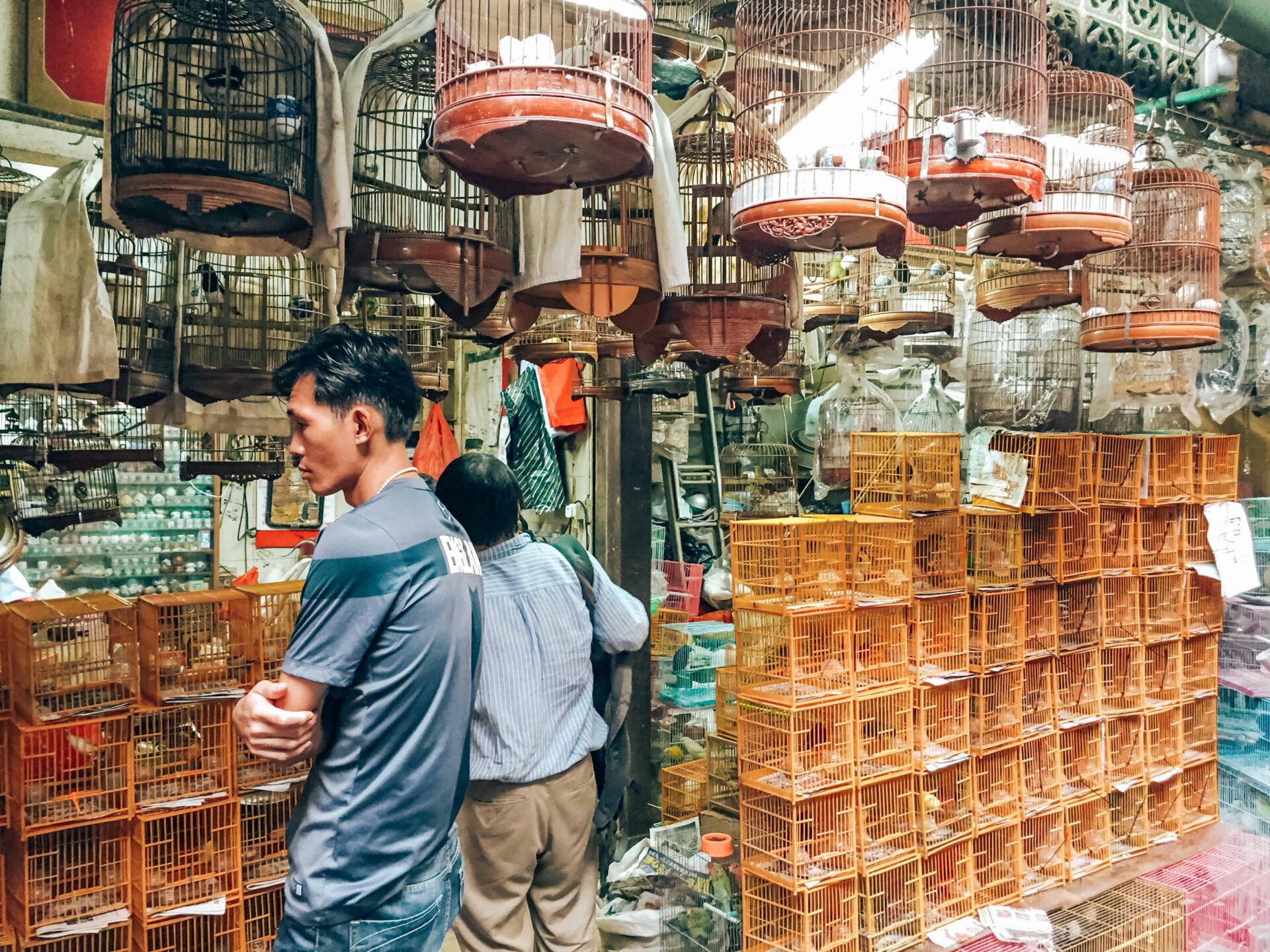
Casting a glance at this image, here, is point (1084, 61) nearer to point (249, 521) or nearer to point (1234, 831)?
point (1234, 831)

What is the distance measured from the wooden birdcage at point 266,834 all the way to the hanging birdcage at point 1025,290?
127 inches

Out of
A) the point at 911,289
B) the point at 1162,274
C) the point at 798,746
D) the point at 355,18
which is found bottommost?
the point at 798,746

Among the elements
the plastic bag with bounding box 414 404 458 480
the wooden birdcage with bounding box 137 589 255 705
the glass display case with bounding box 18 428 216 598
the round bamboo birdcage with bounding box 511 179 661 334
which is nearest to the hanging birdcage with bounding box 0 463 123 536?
the glass display case with bounding box 18 428 216 598

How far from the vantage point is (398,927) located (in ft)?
5.74

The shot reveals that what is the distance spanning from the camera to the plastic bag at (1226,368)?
5016mm

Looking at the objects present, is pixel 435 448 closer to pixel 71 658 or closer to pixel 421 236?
pixel 71 658

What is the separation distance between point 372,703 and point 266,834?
65.0 inches

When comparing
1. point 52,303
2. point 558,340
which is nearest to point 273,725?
point 52,303

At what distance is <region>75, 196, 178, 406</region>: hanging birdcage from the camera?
2.88 metres

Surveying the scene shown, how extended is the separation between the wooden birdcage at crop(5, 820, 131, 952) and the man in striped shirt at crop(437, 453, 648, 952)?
1.03 meters

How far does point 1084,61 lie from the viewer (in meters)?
4.28

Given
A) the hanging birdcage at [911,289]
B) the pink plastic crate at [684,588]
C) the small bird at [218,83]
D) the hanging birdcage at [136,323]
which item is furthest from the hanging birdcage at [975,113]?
the pink plastic crate at [684,588]

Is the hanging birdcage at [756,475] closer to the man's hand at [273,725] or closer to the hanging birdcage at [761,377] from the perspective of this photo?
the hanging birdcage at [761,377]

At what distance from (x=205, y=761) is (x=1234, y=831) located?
16.7ft
